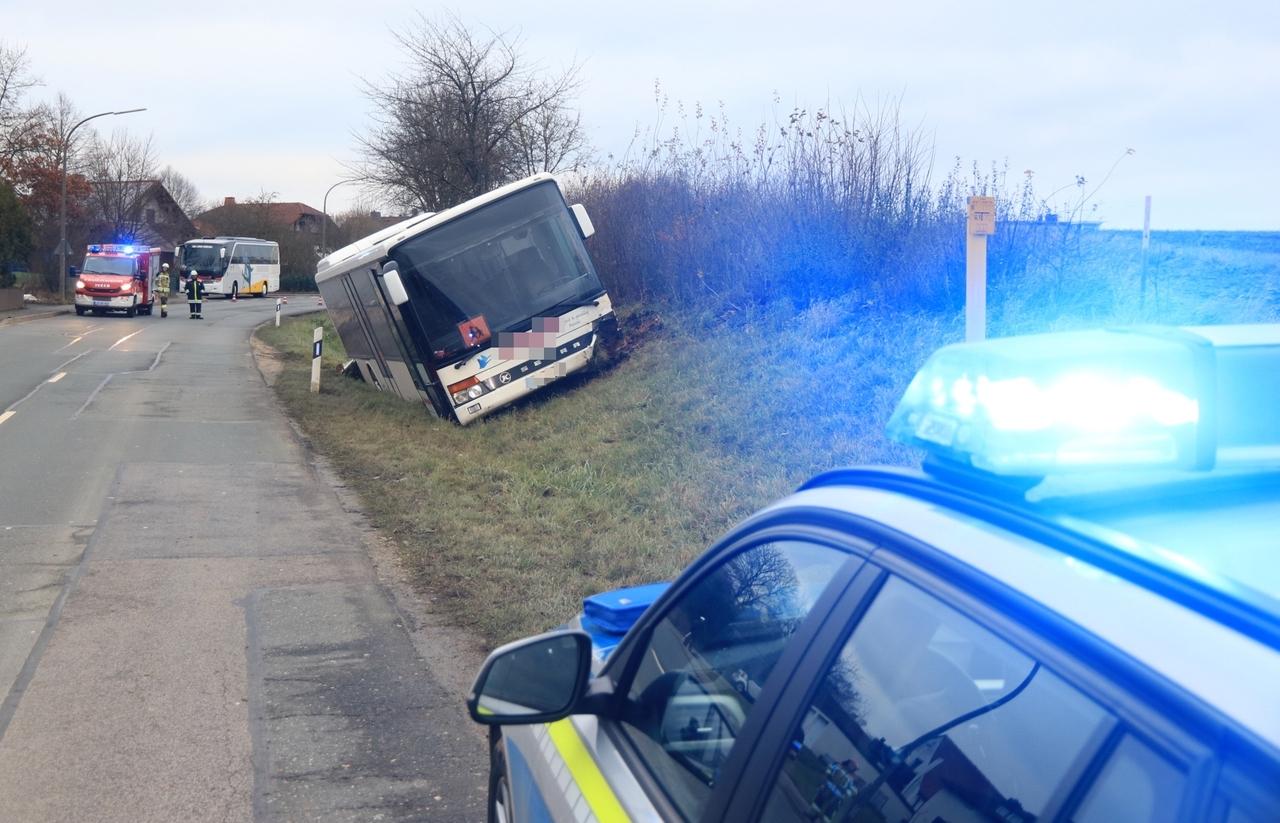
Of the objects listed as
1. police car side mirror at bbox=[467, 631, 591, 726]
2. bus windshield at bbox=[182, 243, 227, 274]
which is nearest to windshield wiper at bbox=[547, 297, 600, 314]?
police car side mirror at bbox=[467, 631, 591, 726]

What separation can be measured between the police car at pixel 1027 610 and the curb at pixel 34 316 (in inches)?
1577

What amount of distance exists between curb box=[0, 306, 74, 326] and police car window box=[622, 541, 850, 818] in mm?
39512

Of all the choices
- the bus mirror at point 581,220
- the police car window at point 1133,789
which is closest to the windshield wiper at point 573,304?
the bus mirror at point 581,220

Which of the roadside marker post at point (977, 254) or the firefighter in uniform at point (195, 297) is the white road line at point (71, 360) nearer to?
the firefighter in uniform at point (195, 297)

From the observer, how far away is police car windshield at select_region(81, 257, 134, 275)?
42.3 meters

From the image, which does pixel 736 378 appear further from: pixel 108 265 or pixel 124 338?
pixel 108 265

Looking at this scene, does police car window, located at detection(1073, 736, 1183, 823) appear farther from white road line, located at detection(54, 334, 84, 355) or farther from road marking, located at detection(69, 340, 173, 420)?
white road line, located at detection(54, 334, 84, 355)

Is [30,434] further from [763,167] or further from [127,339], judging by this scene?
[127,339]

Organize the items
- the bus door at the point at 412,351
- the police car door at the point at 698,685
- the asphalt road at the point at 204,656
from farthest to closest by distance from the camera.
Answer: the bus door at the point at 412,351 < the asphalt road at the point at 204,656 < the police car door at the point at 698,685

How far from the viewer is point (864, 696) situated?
1.77m

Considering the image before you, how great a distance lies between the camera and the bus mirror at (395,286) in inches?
561

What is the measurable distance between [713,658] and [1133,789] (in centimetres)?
115

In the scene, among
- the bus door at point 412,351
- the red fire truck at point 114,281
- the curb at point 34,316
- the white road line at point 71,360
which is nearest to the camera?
the bus door at point 412,351

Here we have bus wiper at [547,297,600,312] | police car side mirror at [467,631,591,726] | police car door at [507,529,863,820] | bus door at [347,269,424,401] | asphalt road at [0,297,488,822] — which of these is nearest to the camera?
police car door at [507,529,863,820]
